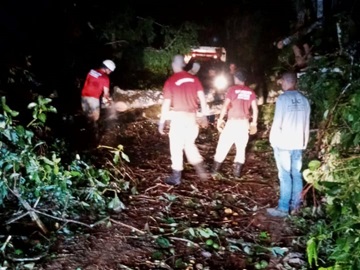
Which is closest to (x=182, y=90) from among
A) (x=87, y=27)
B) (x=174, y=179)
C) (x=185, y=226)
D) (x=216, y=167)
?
(x=174, y=179)

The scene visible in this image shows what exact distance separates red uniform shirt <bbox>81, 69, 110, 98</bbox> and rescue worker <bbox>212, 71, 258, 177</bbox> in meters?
2.95

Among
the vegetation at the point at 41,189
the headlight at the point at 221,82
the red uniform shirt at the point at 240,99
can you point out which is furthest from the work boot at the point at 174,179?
the headlight at the point at 221,82

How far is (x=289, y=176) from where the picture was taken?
5820 millimetres

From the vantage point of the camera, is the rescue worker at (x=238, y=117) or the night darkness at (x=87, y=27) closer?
the rescue worker at (x=238, y=117)

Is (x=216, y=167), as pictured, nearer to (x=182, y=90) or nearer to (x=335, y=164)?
(x=182, y=90)

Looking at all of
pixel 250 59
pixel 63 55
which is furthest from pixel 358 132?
pixel 250 59

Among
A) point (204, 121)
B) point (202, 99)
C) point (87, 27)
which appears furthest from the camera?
point (87, 27)

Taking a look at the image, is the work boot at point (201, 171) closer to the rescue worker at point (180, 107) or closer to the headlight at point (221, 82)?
the rescue worker at point (180, 107)

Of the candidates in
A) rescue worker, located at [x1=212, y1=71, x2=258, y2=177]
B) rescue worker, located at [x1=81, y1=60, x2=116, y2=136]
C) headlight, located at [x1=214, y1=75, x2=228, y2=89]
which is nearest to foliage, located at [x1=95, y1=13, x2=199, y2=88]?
headlight, located at [x1=214, y1=75, x2=228, y2=89]

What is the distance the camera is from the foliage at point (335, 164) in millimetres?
3418

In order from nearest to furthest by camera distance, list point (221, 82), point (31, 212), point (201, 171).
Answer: point (31, 212), point (201, 171), point (221, 82)

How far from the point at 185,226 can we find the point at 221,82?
6.91 m

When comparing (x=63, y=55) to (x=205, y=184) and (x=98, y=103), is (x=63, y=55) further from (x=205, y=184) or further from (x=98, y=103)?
(x=205, y=184)

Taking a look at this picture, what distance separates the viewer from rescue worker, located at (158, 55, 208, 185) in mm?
6586
